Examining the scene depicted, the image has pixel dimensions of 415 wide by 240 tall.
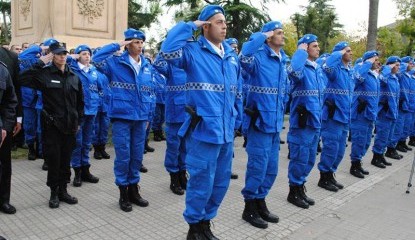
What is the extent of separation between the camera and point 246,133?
476 centimetres

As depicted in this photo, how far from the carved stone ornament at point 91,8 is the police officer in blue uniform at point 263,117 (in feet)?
26.9

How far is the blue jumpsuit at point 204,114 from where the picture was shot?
368 centimetres

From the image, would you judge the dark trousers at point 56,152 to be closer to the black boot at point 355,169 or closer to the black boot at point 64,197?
the black boot at point 64,197

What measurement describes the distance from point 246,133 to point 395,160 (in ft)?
20.8

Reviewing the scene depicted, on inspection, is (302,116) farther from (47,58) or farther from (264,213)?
(47,58)

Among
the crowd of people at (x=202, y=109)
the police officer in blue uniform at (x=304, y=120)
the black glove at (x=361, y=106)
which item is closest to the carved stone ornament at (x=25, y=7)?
the crowd of people at (x=202, y=109)

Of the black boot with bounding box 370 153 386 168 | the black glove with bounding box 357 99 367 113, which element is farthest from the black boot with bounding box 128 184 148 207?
the black boot with bounding box 370 153 386 168

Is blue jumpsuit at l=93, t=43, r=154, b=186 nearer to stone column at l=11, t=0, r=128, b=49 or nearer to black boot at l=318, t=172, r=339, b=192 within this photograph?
black boot at l=318, t=172, r=339, b=192

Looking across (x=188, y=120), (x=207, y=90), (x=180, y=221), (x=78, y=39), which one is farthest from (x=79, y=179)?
(x=78, y=39)

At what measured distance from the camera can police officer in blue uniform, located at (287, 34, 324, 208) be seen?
5.29 meters

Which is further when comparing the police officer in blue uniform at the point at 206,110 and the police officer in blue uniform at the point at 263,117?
the police officer in blue uniform at the point at 263,117

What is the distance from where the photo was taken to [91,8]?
1148cm

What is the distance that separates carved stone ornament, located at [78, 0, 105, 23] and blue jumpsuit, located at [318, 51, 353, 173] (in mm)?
7939

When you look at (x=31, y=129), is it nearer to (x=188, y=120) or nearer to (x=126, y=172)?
(x=126, y=172)
